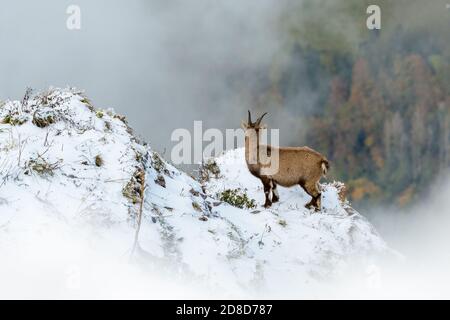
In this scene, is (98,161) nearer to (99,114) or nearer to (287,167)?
(99,114)

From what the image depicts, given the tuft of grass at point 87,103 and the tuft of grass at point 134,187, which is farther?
the tuft of grass at point 87,103

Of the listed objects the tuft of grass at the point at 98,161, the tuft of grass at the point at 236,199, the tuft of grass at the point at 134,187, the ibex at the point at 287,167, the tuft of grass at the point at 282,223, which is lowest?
the tuft of grass at the point at 236,199

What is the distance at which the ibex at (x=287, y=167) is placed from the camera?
51.1 feet

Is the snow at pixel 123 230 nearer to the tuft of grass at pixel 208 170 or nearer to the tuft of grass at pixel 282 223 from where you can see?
the tuft of grass at pixel 282 223

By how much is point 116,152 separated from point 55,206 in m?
2.06

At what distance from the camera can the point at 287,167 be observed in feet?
51.6

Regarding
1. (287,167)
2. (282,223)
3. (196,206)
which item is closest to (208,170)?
(287,167)

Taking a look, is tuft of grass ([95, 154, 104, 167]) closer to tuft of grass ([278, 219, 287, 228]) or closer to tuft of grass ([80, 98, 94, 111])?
tuft of grass ([80, 98, 94, 111])

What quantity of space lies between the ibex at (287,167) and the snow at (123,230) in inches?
90.3

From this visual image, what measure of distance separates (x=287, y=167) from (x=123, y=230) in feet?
23.0

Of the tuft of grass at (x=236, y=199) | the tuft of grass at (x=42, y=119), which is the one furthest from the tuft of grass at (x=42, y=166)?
the tuft of grass at (x=236, y=199)
